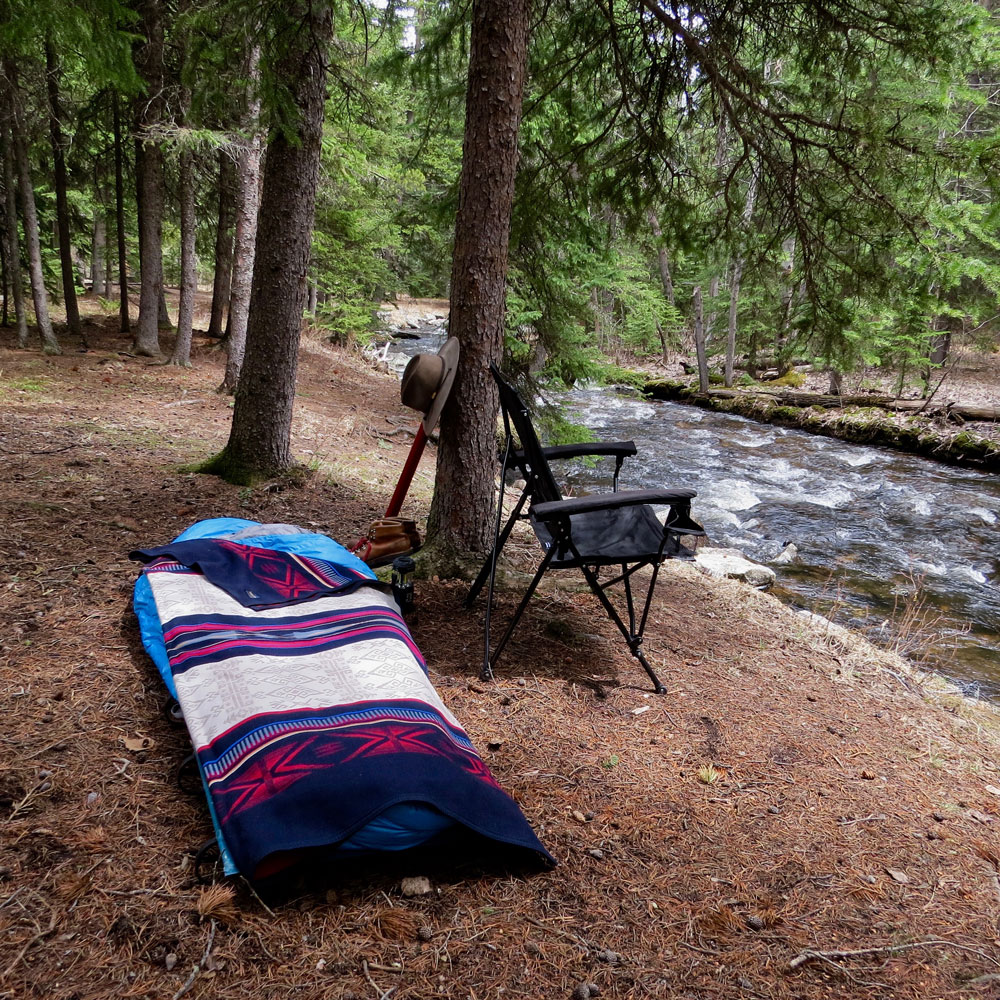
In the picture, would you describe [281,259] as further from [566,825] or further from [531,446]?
[566,825]

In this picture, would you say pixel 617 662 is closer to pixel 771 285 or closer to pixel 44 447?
pixel 771 285

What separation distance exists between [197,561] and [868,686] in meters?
3.65

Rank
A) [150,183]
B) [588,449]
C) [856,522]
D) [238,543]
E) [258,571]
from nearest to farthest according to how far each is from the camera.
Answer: [258,571] → [238,543] → [588,449] → [856,522] → [150,183]

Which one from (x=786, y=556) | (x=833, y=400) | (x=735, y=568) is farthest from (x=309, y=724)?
(x=833, y=400)

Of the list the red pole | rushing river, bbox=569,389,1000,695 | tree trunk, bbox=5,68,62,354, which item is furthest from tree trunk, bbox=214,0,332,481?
tree trunk, bbox=5,68,62,354

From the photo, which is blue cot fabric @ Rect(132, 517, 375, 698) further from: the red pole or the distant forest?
the distant forest

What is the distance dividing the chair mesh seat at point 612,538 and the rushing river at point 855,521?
279 centimetres

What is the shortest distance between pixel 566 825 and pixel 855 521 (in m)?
7.84

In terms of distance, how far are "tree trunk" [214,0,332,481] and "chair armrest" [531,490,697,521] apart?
126 inches

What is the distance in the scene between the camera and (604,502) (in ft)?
8.68

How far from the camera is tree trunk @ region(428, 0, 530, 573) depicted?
3395 millimetres

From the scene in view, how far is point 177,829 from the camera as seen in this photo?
5.73 feet

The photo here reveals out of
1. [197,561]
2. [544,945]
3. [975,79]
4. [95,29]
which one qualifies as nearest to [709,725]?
[544,945]

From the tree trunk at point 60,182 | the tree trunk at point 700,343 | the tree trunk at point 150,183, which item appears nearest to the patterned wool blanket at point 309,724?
the tree trunk at point 150,183
